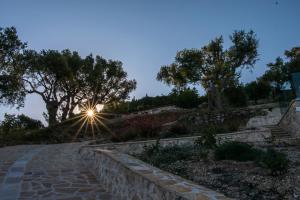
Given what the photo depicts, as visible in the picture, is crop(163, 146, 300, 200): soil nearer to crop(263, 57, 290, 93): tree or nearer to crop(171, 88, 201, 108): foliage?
crop(171, 88, 201, 108): foliage

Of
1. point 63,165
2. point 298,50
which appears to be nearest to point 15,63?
point 63,165

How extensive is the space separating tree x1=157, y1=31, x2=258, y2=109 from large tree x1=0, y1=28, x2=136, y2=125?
6504mm

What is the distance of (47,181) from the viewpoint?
660cm

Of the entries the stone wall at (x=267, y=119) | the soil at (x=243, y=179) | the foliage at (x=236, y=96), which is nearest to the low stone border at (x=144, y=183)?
the soil at (x=243, y=179)

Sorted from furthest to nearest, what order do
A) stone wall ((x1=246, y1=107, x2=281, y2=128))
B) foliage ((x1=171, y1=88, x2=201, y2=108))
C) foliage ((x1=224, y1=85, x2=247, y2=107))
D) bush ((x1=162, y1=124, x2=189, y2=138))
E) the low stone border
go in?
foliage ((x1=171, y1=88, x2=201, y2=108))
foliage ((x1=224, y1=85, x2=247, y2=107))
stone wall ((x1=246, y1=107, x2=281, y2=128))
bush ((x1=162, y1=124, x2=189, y2=138))
the low stone border

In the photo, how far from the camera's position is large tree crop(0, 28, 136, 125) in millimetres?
22125

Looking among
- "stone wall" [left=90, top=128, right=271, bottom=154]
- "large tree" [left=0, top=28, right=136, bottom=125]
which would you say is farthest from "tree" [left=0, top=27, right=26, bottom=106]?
"stone wall" [left=90, top=128, right=271, bottom=154]

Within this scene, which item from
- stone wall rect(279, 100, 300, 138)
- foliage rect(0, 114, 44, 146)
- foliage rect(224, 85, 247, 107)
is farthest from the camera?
foliage rect(224, 85, 247, 107)

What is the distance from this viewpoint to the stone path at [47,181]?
216 inches

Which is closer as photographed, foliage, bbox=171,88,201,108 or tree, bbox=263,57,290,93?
foliage, bbox=171,88,201,108

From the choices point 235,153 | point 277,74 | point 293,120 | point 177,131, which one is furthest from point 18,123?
point 277,74

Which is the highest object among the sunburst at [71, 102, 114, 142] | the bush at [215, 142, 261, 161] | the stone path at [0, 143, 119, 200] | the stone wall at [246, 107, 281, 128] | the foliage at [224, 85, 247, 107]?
the foliage at [224, 85, 247, 107]

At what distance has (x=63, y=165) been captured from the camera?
28.7ft

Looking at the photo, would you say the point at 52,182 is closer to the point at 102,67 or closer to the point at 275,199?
the point at 275,199
